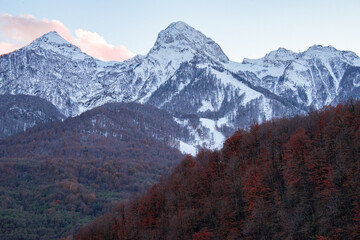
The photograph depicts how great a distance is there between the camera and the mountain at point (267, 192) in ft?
170

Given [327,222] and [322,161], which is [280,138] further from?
[327,222]

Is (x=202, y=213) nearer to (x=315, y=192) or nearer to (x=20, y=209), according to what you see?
(x=315, y=192)

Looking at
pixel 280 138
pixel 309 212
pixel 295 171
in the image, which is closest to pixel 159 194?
pixel 280 138

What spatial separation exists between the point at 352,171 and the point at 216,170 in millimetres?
37862

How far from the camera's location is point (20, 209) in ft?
565

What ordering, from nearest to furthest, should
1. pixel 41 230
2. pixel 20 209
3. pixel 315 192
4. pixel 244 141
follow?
pixel 315 192
pixel 244 141
pixel 41 230
pixel 20 209

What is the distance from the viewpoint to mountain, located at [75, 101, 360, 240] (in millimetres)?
51781

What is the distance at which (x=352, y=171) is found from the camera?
5550cm

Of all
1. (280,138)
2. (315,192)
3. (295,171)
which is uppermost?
(280,138)

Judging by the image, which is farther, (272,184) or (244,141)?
(244,141)

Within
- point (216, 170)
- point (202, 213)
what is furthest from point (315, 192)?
point (216, 170)

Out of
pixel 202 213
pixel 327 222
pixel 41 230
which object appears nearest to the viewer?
pixel 327 222

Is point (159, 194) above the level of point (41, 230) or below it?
above

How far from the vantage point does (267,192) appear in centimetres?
6581
